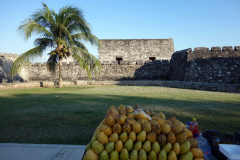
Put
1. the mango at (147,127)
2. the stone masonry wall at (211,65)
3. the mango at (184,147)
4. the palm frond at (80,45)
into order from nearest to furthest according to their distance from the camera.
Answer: the mango at (184,147) < the mango at (147,127) < the stone masonry wall at (211,65) < the palm frond at (80,45)

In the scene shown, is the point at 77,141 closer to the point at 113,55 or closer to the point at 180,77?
the point at 180,77

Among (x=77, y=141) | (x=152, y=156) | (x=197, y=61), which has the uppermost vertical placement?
(x=197, y=61)

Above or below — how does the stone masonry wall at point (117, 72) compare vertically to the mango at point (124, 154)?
above

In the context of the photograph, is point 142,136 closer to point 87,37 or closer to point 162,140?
point 162,140

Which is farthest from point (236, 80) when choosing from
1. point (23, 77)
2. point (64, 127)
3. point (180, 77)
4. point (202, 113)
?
point (23, 77)

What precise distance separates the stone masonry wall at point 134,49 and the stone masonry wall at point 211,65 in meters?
Answer: 7.04

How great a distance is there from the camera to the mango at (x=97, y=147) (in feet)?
5.36

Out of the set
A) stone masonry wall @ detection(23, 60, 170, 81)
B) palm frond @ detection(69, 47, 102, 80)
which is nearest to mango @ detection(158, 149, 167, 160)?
palm frond @ detection(69, 47, 102, 80)

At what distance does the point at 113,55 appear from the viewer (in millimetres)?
20328

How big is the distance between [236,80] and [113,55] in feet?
39.8

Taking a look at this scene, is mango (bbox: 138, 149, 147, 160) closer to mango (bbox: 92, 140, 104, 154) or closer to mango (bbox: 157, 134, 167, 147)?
mango (bbox: 157, 134, 167, 147)

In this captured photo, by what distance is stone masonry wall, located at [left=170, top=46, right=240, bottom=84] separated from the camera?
11.6 m

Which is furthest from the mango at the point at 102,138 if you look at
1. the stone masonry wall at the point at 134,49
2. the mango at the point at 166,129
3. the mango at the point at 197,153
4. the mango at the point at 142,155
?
the stone masonry wall at the point at 134,49

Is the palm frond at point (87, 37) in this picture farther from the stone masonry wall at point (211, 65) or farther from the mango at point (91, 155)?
the mango at point (91, 155)
